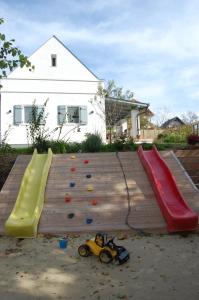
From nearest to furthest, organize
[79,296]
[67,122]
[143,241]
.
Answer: [79,296] → [143,241] → [67,122]

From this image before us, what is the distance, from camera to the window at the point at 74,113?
20.8 metres

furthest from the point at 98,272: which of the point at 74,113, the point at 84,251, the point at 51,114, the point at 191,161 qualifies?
the point at 74,113

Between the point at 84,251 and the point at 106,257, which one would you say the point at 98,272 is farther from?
the point at 84,251

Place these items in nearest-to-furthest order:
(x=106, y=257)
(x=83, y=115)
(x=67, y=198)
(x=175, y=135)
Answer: (x=106, y=257) → (x=67, y=198) → (x=83, y=115) → (x=175, y=135)

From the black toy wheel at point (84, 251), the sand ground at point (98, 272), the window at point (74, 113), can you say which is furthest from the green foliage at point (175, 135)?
the black toy wheel at point (84, 251)

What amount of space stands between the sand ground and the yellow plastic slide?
23cm

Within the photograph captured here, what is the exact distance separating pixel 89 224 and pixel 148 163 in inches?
117

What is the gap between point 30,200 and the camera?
7727 millimetres

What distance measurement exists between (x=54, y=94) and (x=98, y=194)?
13.7 meters

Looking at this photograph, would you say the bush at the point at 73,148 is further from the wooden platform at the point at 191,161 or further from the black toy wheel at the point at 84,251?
the black toy wheel at the point at 84,251

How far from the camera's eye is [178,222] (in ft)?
21.1

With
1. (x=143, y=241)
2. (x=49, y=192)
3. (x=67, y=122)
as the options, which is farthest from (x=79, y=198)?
(x=67, y=122)

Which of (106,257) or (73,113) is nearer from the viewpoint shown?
(106,257)

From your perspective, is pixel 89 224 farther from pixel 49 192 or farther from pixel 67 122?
pixel 67 122
